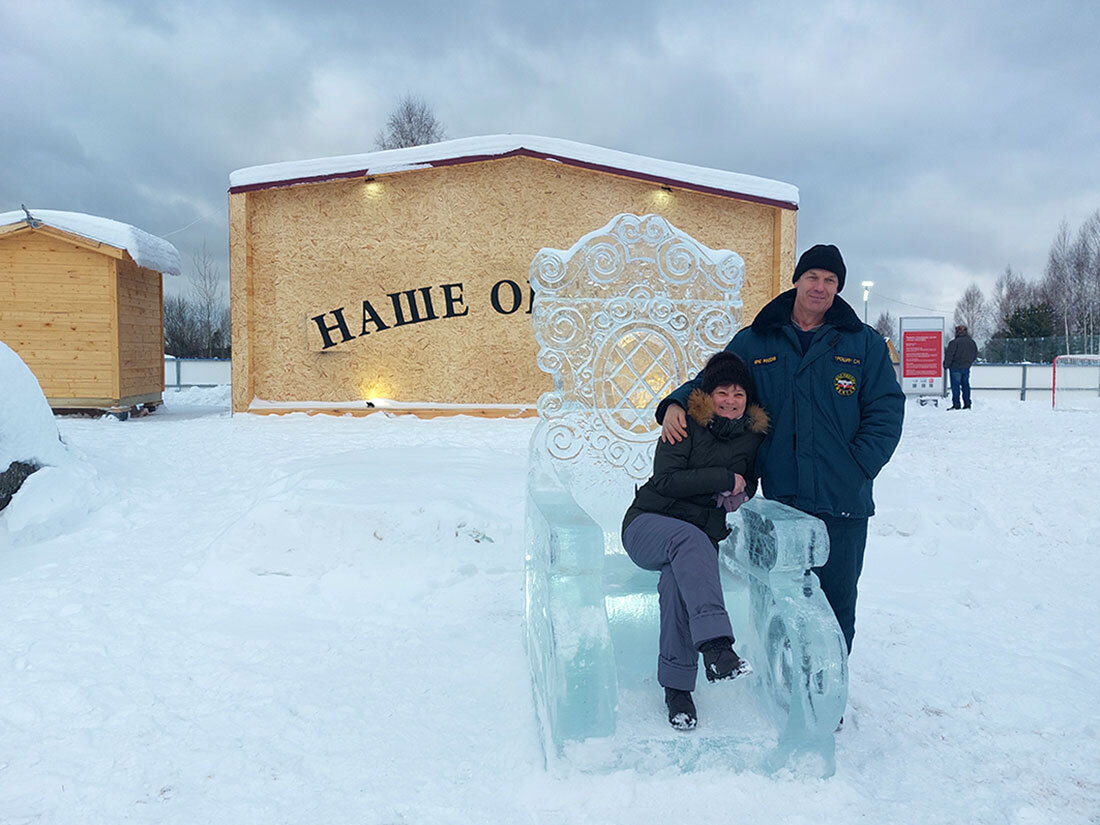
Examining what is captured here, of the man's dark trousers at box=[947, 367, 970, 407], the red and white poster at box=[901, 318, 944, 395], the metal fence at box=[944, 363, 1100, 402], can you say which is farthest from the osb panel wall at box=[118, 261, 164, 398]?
the metal fence at box=[944, 363, 1100, 402]

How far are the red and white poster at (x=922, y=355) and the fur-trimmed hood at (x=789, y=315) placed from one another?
570 inches

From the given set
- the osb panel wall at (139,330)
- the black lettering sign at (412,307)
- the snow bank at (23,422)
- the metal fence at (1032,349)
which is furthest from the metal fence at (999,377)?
the snow bank at (23,422)

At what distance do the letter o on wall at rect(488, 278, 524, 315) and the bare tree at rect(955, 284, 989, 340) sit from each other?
53.7 meters

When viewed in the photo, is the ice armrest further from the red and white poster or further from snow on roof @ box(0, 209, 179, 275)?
the red and white poster

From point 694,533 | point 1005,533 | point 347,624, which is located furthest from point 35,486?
point 1005,533

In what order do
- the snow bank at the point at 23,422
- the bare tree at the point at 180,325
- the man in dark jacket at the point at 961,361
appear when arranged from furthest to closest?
the bare tree at the point at 180,325 → the man in dark jacket at the point at 961,361 → the snow bank at the point at 23,422

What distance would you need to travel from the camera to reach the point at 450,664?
3523 millimetres

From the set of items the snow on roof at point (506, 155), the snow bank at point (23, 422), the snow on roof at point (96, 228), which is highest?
the snow on roof at point (506, 155)

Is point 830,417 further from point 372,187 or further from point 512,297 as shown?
point 372,187

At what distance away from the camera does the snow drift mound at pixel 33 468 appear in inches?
218

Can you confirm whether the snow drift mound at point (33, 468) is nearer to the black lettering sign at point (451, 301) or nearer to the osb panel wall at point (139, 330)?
the black lettering sign at point (451, 301)

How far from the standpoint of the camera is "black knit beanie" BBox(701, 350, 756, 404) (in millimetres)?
2918

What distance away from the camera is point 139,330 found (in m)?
12.9

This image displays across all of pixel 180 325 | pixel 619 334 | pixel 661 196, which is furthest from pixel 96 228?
pixel 180 325
